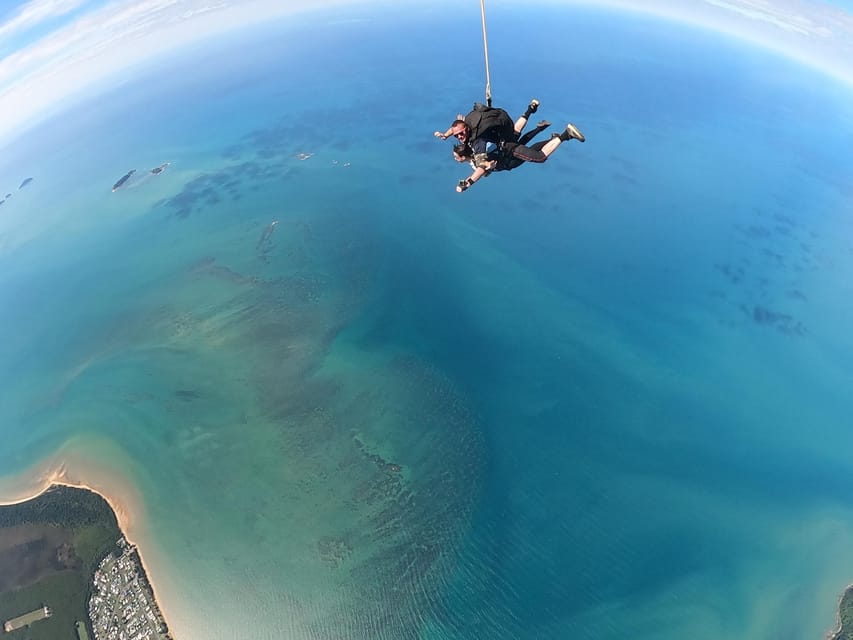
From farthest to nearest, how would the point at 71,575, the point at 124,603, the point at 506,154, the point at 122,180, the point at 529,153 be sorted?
the point at 122,180 → the point at 71,575 → the point at 124,603 → the point at 506,154 → the point at 529,153

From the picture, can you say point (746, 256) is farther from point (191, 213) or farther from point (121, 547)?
point (191, 213)

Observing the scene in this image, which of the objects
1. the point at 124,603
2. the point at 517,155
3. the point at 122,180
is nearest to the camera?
the point at 517,155

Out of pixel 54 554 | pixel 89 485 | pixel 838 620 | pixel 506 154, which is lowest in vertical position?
pixel 838 620

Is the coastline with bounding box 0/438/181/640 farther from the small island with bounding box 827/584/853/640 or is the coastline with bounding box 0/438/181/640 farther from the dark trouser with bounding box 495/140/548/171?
the small island with bounding box 827/584/853/640

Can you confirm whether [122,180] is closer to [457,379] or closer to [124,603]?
[124,603]

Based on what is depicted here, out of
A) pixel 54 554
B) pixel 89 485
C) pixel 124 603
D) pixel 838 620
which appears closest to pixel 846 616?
pixel 838 620

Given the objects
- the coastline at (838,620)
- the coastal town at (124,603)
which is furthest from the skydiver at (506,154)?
the coastline at (838,620)
